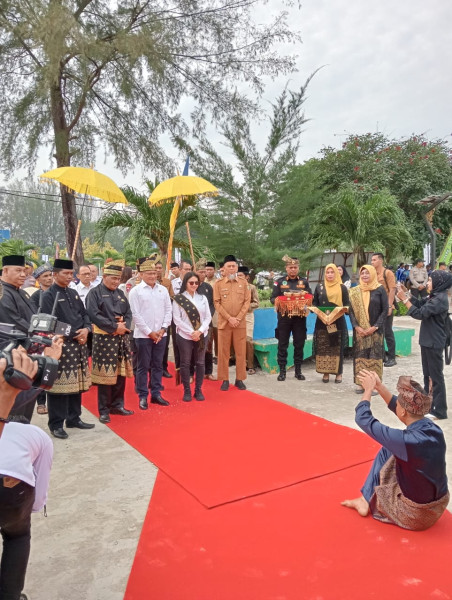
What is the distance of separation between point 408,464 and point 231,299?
11.9ft

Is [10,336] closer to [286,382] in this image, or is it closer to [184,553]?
[184,553]

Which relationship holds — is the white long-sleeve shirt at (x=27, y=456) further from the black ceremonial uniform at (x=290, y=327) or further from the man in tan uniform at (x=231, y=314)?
the black ceremonial uniform at (x=290, y=327)

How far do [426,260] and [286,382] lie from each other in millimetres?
10887

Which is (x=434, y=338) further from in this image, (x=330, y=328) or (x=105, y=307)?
(x=105, y=307)

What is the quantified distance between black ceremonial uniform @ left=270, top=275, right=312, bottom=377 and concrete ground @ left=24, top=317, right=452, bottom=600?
1362 millimetres

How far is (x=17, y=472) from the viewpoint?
1.66 metres

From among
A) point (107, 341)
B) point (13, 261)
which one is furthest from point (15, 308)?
point (107, 341)

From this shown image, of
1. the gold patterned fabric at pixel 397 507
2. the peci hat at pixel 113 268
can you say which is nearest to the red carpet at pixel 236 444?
the gold patterned fabric at pixel 397 507

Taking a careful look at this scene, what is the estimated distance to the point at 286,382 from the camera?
6422 millimetres

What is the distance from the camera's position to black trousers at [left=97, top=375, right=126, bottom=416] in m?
4.82

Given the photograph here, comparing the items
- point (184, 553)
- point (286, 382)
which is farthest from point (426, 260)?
point (184, 553)

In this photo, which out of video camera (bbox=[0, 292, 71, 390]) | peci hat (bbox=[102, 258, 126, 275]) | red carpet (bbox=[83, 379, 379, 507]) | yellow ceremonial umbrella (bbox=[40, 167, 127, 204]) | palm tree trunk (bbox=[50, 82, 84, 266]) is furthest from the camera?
palm tree trunk (bbox=[50, 82, 84, 266])

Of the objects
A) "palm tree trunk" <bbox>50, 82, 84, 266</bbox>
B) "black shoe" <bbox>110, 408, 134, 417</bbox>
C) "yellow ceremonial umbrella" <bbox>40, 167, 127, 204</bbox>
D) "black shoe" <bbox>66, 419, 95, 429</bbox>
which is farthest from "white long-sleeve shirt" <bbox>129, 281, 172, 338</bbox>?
"palm tree trunk" <bbox>50, 82, 84, 266</bbox>

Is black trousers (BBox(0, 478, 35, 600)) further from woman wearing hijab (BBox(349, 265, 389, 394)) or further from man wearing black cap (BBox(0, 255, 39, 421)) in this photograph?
woman wearing hijab (BBox(349, 265, 389, 394))
